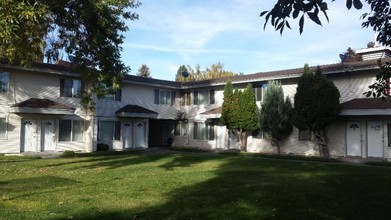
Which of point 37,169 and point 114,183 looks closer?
point 114,183

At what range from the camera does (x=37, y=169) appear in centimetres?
1720

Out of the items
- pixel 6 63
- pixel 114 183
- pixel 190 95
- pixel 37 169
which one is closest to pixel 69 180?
pixel 114 183

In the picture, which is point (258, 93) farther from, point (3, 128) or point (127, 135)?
point (3, 128)

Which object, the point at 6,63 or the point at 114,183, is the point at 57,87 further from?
the point at 114,183

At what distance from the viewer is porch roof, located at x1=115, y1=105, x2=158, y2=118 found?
1271 inches

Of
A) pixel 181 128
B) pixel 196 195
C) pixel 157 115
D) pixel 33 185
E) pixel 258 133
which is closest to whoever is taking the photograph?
pixel 196 195

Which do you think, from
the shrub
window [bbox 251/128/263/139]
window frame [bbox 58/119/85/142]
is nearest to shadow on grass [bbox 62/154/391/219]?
window [bbox 251/128/263/139]

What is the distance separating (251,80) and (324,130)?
7.30 m

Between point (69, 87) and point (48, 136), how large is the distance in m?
3.90

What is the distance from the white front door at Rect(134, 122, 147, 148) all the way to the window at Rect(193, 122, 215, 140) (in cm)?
445

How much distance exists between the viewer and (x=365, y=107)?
2256 cm

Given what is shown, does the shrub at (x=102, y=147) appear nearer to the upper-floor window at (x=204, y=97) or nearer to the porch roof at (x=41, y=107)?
the porch roof at (x=41, y=107)

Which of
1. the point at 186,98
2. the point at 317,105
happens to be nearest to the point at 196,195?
the point at 317,105

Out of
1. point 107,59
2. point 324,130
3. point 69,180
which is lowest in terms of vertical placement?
point 69,180
